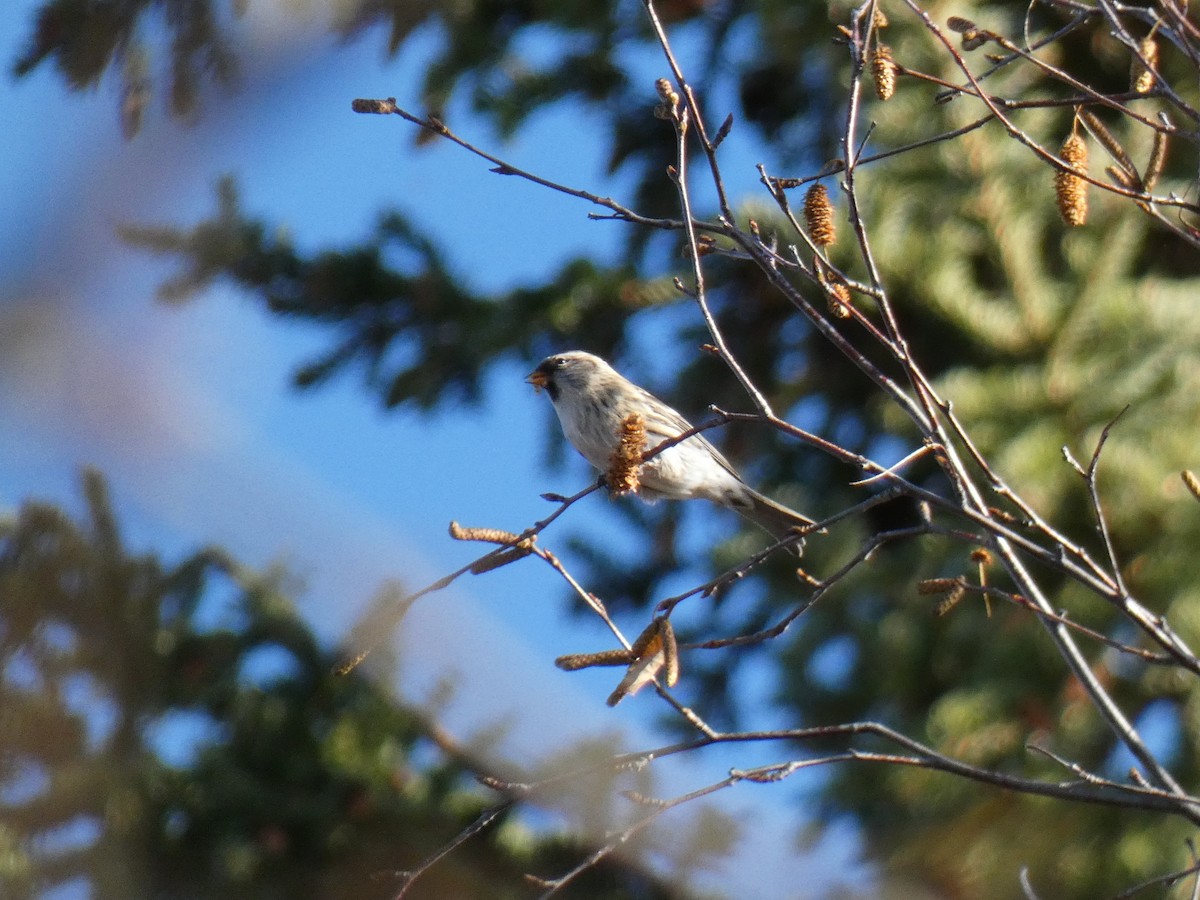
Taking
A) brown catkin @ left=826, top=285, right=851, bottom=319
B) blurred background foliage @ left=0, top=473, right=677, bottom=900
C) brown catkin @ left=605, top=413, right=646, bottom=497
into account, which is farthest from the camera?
blurred background foliage @ left=0, top=473, right=677, bottom=900

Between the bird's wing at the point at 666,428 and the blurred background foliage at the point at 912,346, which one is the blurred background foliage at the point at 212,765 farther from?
the bird's wing at the point at 666,428

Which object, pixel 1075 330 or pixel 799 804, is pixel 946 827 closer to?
pixel 799 804

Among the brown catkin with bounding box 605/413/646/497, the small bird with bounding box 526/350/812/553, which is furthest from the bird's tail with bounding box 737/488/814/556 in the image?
the brown catkin with bounding box 605/413/646/497

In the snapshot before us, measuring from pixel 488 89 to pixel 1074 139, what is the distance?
425cm

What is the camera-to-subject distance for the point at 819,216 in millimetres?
1892

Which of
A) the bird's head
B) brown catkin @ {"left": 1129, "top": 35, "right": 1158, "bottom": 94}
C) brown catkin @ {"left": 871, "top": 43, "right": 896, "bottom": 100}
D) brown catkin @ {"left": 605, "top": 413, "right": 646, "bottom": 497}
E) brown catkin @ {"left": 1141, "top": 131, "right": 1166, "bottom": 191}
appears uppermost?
brown catkin @ {"left": 871, "top": 43, "right": 896, "bottom": 100}

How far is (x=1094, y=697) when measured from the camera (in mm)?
1894

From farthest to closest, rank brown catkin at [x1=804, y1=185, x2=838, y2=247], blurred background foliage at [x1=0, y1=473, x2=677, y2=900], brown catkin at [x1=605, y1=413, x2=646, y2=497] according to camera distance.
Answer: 1. blurred background foliage at [x1=0, y1=473, x2=677, y2=900]
2. brown catkin at [x1=605, y1=413, x2=646, y2=497]
3. brown catkin at [x1=804, y1=185, x2=838, y2=247]

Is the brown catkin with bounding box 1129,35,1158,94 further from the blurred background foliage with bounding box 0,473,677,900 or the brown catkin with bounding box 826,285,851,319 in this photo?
the blurred background foliage with bounding box 0,473,677,900

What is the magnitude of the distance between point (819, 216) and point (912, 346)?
11.9 ft

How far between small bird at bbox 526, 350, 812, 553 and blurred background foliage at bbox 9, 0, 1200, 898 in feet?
2.35

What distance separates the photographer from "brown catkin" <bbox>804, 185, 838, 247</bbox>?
1889 mm

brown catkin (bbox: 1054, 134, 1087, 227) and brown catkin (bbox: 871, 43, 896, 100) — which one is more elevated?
brown catkin (bbox: 871, 43, 896, 100)

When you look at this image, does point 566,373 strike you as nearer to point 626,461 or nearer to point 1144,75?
point 626,461
